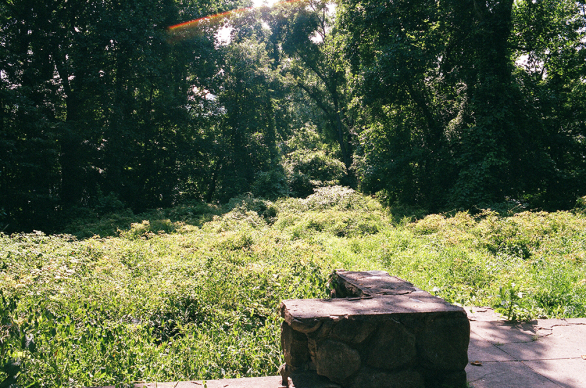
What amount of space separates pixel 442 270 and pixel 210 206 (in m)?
12.3

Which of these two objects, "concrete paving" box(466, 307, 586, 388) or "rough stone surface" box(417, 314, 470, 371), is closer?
"rough stone surface" box(417, 314, 470, 371)

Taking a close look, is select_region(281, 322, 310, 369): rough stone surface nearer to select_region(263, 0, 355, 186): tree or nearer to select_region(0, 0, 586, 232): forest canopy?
select_region(0, 0, 586, 232): forest canopy

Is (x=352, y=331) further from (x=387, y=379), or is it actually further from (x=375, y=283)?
(x=375, y=283)

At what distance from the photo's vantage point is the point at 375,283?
353 centimetres

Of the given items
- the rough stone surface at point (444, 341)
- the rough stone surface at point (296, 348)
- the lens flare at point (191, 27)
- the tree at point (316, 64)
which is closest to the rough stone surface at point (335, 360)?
the rough stone surface at point (296, 348)

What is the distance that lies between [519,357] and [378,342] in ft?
5.75

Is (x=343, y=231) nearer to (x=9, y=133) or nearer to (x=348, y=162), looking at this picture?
(x=9, y=133)

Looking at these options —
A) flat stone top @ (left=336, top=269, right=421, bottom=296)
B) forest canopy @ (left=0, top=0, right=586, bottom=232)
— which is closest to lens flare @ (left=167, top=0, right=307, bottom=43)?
forest canopy @ (left=0, top=0, right=586, bottom=232)

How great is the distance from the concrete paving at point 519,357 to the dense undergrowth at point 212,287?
0.30 meters

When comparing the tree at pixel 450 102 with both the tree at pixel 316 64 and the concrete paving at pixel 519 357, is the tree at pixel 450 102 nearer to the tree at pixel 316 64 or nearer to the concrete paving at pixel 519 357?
the tree at pixel 316 64

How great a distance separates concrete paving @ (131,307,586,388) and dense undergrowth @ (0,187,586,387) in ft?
0.99

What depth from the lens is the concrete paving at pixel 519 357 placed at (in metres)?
2.88

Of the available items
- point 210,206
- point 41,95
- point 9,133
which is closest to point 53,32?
point 41,95

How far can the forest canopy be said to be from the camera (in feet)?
42.8
